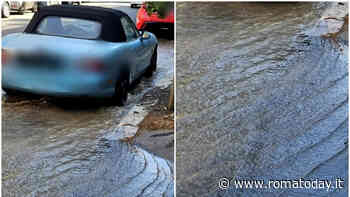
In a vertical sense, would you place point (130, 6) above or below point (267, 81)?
above

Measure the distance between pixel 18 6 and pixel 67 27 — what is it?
26 cm

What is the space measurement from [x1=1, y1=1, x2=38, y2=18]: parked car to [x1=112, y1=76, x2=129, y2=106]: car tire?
50cm

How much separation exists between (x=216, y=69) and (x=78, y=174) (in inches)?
47.3

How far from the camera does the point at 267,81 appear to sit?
3.04 metres

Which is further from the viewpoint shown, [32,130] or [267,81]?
[267,81]

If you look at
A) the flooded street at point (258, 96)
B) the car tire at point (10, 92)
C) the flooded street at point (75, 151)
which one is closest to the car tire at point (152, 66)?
the flooded street at point (75, 151)

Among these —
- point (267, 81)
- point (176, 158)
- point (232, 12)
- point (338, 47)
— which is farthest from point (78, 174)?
point (338, 47)

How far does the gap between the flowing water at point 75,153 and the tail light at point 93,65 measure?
0.20 m

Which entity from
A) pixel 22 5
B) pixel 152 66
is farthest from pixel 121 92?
pixel 22 5

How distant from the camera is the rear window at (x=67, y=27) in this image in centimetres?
206

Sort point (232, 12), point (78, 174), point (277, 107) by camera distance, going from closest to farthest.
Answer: point (78, 174), point (232, 12), point (277, 107)

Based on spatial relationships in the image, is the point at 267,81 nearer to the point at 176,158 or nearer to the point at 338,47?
the point at 338,47

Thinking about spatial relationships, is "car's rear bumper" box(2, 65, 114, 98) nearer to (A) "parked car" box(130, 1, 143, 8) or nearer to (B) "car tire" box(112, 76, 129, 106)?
(B) "car tire" box(112, 76, 129, 106)
